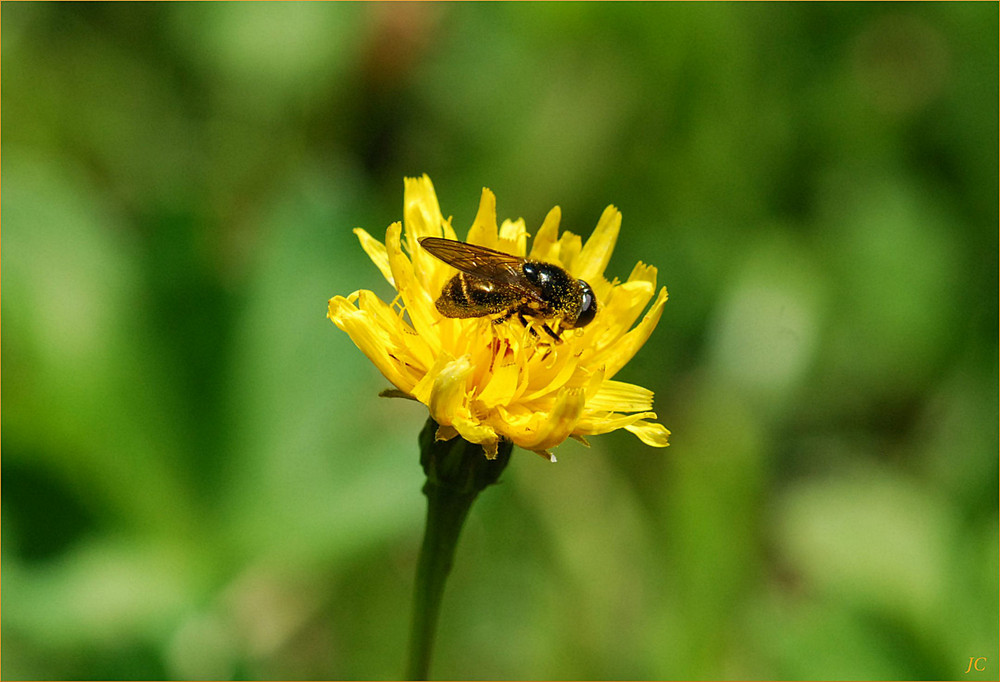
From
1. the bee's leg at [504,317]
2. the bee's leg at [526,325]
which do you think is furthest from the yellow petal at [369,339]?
the bee's leg at [526,325]

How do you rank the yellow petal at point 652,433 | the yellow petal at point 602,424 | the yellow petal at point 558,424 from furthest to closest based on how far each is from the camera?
the yellow petal at point 652,433
the yellow petal at point 602,424
the yellow petal at point 558,424

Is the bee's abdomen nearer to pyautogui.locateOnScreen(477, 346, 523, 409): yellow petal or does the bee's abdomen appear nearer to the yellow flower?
the yellow flower

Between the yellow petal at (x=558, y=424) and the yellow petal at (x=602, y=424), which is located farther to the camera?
the yellow petal at (x=602, y=424)

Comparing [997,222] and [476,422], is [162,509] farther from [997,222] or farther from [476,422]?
[997,222]

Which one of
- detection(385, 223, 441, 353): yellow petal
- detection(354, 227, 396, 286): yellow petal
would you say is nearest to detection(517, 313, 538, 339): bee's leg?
detection(385, 223, 441, 353): yellow petal

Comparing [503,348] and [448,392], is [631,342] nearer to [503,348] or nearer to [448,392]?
[503,348]

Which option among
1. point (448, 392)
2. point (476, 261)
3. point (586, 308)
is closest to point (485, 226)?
point (476, 261)

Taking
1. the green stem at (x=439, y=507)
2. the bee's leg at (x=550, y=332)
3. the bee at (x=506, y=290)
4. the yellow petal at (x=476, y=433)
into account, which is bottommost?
the green stem at (x=439, y=507)

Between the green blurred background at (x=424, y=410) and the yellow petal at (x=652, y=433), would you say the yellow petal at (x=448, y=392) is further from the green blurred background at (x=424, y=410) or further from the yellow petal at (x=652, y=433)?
the green blurred background at (x=424, y=410)
